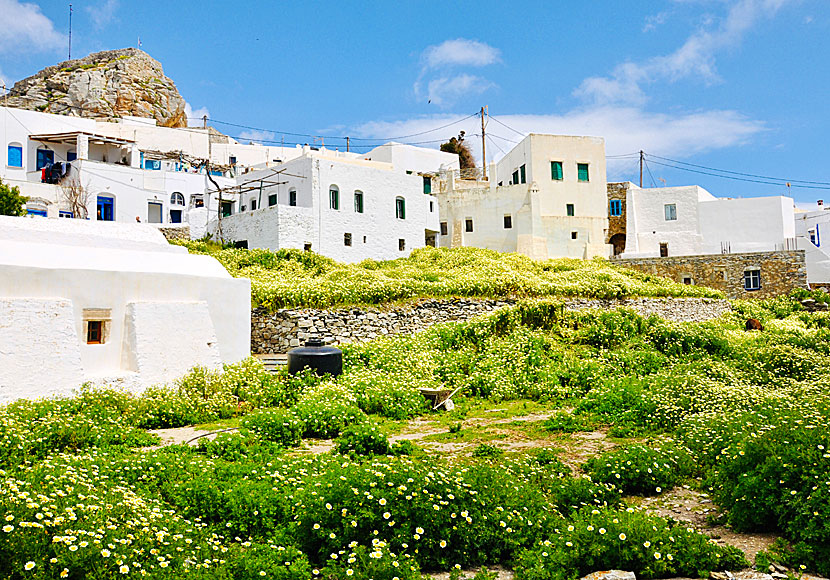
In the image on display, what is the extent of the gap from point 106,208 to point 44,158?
760 centimetres

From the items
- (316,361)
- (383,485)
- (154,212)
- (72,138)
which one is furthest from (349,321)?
(72,138)

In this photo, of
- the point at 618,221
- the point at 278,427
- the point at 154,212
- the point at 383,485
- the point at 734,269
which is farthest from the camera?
the point at 618,221

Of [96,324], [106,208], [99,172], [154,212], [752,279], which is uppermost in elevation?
[99,172]

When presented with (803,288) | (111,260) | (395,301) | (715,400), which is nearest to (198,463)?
(111,260)

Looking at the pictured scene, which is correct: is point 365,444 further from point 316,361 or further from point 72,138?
point 72,138

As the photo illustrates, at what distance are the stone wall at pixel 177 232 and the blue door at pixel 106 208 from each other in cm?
446

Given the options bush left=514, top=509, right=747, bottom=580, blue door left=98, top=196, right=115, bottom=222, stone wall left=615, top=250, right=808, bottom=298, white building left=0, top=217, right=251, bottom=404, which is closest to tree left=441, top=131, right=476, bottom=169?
stone wall left=615, top=250, right=808, bottom=298

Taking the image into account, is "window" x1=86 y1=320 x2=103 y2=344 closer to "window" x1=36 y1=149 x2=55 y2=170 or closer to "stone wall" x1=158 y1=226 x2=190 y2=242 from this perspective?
"stone wall" x1=158 y1=226 x2=190 y2=242

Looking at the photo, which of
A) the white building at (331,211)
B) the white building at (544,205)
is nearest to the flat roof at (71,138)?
the white building at (331,211)

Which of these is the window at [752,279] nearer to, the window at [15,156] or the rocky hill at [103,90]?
the window at [15,156]

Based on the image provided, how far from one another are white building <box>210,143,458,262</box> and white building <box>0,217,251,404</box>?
49.4 ft

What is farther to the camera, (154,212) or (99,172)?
(154,212)

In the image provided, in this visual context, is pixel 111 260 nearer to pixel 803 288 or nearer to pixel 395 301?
pixel 395 301

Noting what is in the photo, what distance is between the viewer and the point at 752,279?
3522 cm
